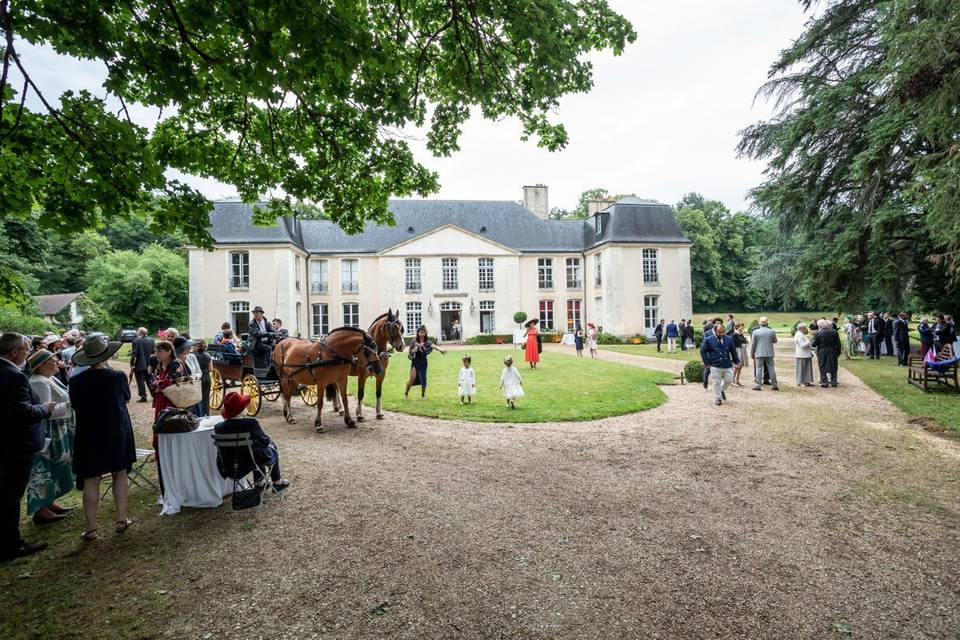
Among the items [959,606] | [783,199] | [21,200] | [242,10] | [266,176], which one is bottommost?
[959,606]

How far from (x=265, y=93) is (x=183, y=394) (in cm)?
302

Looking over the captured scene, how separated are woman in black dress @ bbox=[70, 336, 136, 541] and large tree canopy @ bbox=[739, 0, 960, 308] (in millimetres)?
14019

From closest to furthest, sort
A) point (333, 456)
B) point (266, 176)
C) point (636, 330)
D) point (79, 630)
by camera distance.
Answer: point (79, 630)
point (266, 176)
point (333, 456)
point (636, 330)

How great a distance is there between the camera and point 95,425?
12.9ft

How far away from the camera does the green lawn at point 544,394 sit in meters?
8.83

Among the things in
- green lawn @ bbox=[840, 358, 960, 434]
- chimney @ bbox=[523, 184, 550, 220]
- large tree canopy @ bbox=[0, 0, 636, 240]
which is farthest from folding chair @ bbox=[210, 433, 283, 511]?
chimney @ bbox=[523, 184, 550, 220]

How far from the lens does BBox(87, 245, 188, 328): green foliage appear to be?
32.2 metres

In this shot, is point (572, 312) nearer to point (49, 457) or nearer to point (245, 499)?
point (245, 499)

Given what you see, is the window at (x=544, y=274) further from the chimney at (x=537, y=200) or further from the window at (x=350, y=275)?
the window at (x=350, y=275)

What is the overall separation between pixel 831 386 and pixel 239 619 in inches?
520

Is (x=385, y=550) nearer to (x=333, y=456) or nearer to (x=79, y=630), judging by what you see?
(x=79, y=630)

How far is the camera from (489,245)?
32344mm

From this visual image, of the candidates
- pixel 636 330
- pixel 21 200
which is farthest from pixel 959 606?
pixel 636 330

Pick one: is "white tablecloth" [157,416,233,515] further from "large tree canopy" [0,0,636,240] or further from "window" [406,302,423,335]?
"window" [406,302,423,335]
